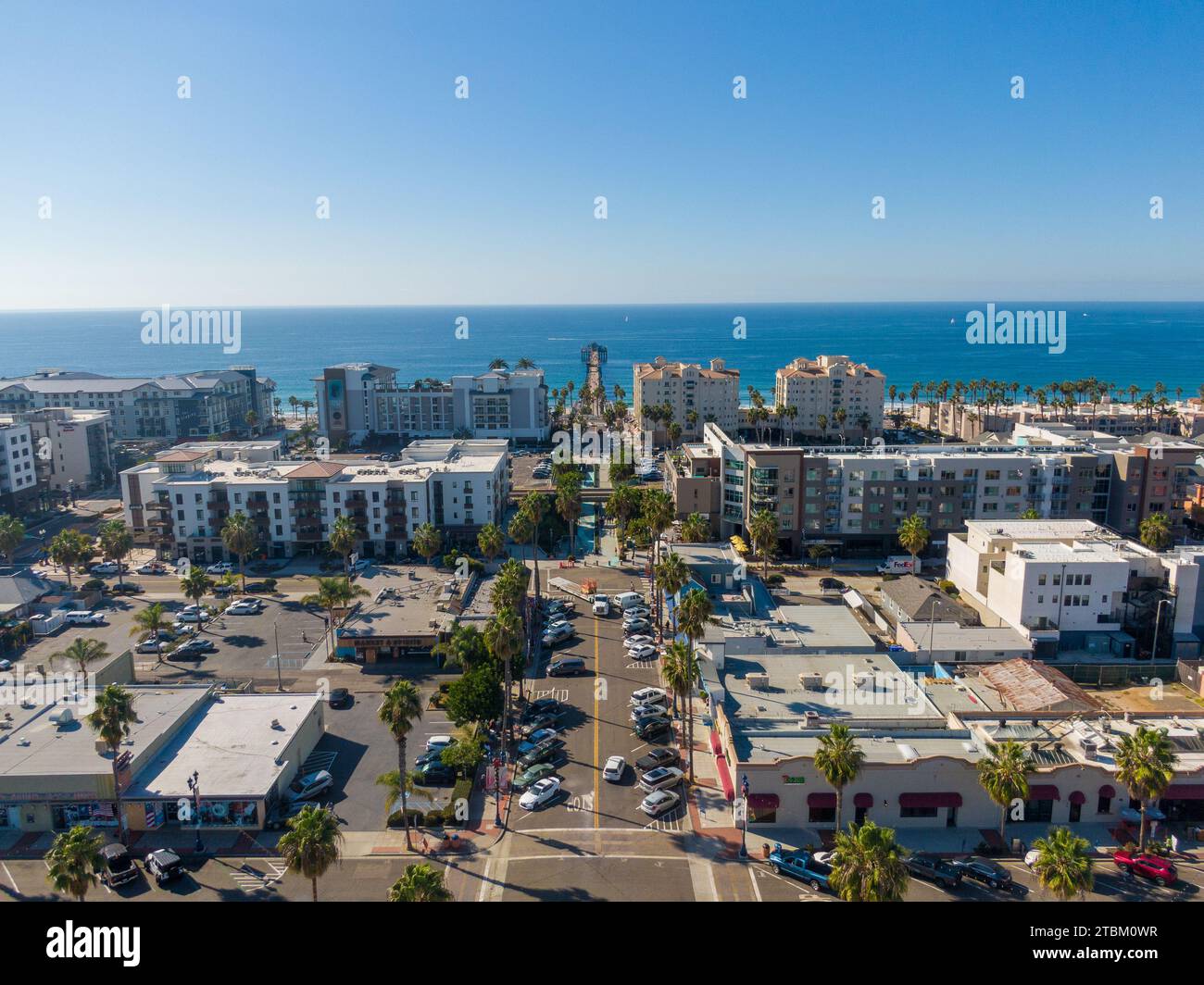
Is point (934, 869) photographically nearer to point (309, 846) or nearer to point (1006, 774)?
point (1006, 774)

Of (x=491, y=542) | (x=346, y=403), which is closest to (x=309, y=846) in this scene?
(x=491, y=542)

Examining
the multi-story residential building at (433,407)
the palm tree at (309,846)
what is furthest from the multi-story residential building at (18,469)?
the palm tree at (309,846)

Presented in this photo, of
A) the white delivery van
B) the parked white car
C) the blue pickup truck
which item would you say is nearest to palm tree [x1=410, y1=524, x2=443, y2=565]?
the white delivery van

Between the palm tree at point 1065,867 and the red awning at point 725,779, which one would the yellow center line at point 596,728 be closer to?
the red awning at point 725,779
